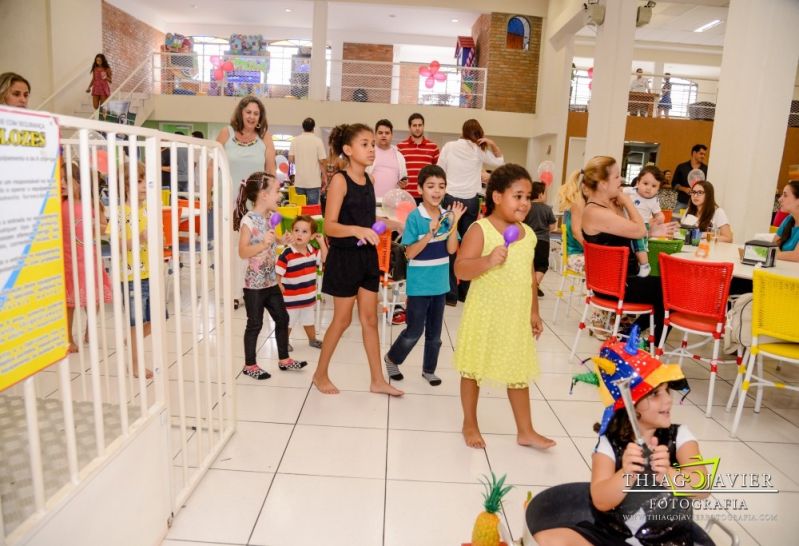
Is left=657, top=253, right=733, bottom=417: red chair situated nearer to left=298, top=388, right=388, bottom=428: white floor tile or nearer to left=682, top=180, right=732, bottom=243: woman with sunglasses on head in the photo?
left=298, top=388, right=388, bottom=428: white floor tile

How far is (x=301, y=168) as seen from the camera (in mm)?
6781

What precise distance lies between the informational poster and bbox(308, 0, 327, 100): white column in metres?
11.1

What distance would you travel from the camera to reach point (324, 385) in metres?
3.21

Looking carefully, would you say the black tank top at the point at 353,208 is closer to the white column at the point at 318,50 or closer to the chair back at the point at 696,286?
the chair back at the point at 696,286

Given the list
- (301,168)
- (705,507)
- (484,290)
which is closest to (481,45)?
(301,168)

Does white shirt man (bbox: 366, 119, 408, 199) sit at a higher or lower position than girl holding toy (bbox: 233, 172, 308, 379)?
higher

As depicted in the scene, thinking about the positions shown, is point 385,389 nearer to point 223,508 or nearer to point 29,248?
point 223,508

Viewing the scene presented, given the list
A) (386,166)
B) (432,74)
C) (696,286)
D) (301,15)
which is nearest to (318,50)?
(432,74)

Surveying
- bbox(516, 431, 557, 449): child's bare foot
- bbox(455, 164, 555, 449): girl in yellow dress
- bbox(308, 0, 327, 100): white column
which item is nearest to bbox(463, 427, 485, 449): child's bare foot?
bbox(516, 431, 557, 449): child's bare foot

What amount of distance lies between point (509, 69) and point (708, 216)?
7714 mm

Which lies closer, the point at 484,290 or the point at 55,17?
the point at 484,290

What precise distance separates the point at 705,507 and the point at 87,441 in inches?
75.7

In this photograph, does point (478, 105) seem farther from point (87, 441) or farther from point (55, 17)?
point (87, 441)

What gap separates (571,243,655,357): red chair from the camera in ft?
12.1
